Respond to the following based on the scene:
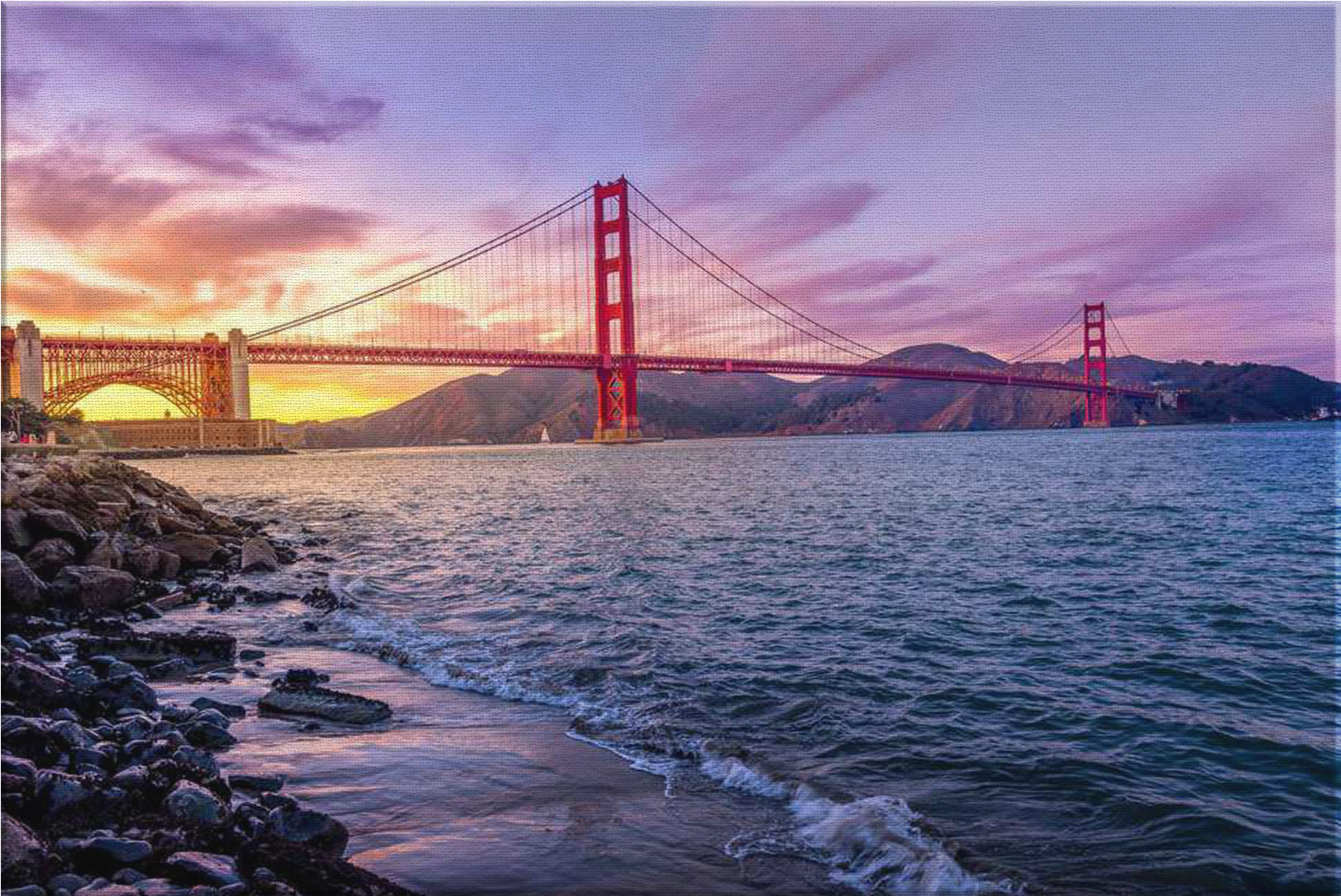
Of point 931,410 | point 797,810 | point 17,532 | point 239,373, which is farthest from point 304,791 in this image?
point 931,410

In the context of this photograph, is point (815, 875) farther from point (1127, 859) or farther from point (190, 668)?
point (190, 668)

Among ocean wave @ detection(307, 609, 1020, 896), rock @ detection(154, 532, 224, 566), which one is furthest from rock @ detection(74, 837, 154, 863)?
rock @ detection(154, 532, 224, 566)

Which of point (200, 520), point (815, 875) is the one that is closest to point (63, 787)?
point (815, 875)

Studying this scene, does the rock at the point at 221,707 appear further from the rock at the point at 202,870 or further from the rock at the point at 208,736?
the rock at the point at 202,870

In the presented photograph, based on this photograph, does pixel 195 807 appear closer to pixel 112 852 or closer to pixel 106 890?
pixel 112 852

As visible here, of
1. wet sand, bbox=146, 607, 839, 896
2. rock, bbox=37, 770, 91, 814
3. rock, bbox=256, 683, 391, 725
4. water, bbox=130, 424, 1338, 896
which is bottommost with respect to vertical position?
water, bbox=130, 424, 1338, 896

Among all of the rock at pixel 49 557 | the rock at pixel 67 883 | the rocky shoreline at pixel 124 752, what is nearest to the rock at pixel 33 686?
the rocky shoreline at pixel 124 752

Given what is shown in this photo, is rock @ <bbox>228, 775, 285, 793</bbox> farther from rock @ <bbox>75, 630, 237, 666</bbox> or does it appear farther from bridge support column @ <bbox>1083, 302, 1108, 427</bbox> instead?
bridge support column @ <bbox>1083, 302, 1108, 427</bbox>
